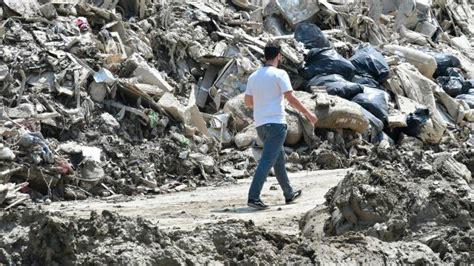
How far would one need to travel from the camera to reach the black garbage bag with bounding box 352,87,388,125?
40.9 feet

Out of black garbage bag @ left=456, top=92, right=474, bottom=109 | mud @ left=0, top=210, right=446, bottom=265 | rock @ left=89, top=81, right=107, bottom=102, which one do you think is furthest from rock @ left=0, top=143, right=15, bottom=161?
black garbage bag @ left=456, top=92, right=474, bottom=109

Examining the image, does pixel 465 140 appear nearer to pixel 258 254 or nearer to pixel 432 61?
pixel 432 61

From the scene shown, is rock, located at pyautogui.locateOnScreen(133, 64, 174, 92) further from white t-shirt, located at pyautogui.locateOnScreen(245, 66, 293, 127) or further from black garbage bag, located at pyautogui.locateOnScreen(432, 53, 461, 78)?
black garbage bag, located at pyautogui.locateOnScreen(432, 53, 461, 78)

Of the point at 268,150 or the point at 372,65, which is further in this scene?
the point at 372,65

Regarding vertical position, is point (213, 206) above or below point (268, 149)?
below

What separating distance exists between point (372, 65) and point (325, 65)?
92 centimetres

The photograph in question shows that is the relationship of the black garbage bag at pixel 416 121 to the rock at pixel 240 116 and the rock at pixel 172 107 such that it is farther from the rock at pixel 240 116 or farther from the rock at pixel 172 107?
the rock at pixel 172 107

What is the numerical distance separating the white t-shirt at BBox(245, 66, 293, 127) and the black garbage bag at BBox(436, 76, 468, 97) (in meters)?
7.57

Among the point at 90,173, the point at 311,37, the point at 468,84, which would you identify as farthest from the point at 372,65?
the point at 90,173

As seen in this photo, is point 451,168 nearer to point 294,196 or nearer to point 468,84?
point 294,196

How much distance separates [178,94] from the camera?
11930mm

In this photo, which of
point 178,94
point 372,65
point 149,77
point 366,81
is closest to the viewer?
point 149,77

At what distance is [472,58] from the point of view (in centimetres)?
1817

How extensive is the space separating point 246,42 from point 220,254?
24.9 ft
